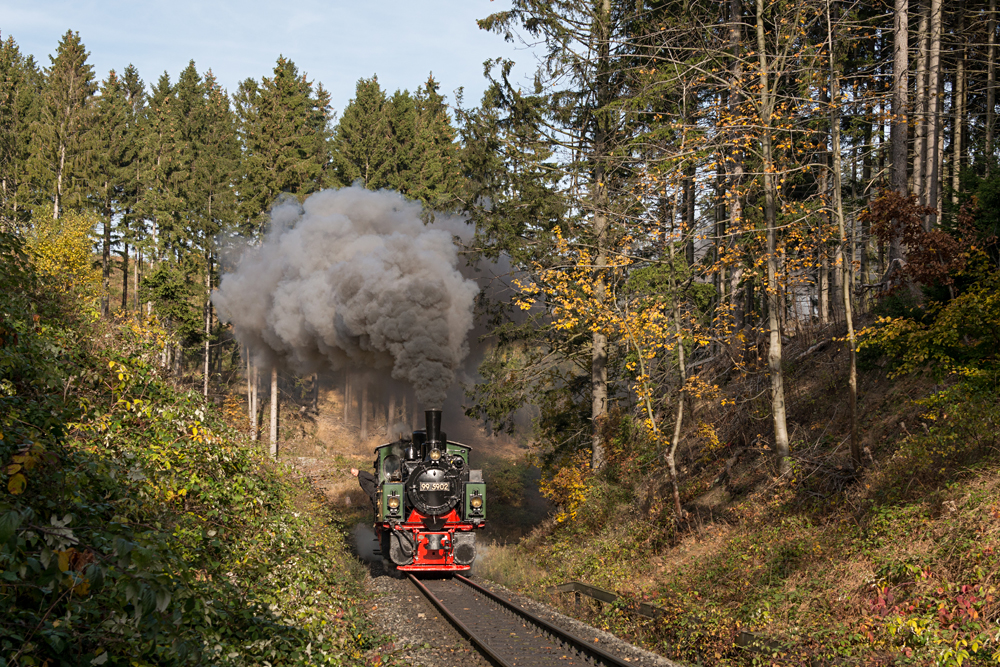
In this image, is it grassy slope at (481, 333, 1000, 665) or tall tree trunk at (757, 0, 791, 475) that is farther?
tall tree trunk at (757, 0, 791, 475)

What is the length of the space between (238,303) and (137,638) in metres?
26.4

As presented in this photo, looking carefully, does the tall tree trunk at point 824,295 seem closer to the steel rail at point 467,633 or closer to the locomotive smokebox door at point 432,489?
the locomotive smokebox door at point 432,489

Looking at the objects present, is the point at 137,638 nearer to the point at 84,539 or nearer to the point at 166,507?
the point at 84,539

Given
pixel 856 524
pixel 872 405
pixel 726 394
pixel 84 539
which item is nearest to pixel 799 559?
pixel 856 524

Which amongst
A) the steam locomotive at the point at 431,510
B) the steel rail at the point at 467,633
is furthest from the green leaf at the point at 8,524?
the steam locomotive at the point at 431,510

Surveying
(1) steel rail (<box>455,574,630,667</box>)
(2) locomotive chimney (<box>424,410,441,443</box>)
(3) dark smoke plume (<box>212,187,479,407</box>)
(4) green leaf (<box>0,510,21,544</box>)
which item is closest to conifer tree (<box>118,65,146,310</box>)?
(3) dark smoke plume (<box>212,187,479,407</box>)

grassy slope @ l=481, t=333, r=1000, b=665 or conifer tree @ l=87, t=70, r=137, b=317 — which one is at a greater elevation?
conifer tree @ l=87, t=70, r=137, b=317

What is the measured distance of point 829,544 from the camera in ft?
28.2

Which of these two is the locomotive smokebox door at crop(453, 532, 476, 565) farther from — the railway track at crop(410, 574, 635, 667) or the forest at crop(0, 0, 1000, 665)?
the railway track at crop(410, 574, 635, 667)

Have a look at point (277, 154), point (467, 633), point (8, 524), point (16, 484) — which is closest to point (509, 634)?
point (467, 633)

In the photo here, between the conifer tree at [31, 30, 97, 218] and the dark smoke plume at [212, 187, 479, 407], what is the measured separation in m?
11.5

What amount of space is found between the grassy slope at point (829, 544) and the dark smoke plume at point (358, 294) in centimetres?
680

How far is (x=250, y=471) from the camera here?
30.6 feet

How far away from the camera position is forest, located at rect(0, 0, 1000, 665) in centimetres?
555
